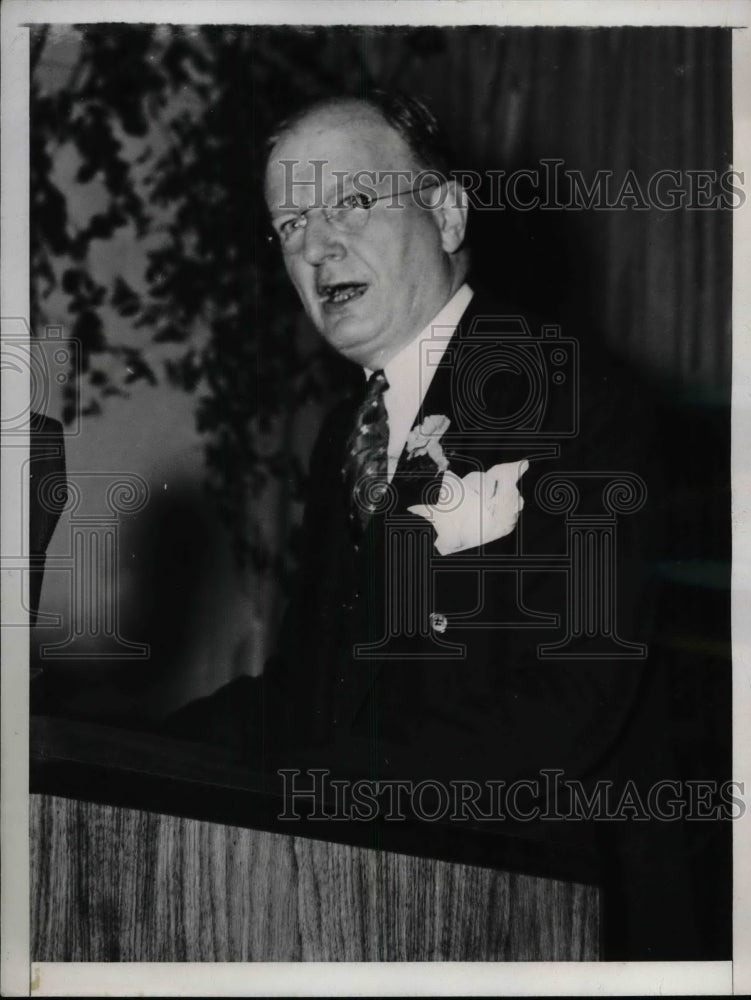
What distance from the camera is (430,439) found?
2693 millimetres

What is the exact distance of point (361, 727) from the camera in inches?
105

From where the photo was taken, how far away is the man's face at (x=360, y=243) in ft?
8.79

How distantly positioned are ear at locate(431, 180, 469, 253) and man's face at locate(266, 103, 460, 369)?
1 cm

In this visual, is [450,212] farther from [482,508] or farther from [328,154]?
[482,508]

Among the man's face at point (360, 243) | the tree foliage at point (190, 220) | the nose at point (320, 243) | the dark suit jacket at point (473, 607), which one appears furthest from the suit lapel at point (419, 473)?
the nose at point (320, 243)

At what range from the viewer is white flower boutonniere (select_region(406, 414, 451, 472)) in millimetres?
2686

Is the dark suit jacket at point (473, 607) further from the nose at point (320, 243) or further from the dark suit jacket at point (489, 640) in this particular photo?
the nose at point (320, 243)

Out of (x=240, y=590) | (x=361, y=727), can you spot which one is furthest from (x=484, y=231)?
(x=361, y=727)

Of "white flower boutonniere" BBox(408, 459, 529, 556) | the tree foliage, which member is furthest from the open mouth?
"white flower boutonniere" BBox(408, 459, 529, 556)

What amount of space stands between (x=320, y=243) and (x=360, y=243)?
11 cm

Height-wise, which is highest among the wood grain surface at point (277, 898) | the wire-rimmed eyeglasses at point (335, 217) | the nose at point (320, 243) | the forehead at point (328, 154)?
the forehead at point (328, 154)

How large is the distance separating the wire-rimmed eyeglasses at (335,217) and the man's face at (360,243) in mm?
10

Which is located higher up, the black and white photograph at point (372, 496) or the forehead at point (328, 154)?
the forehead at point (328, 154)

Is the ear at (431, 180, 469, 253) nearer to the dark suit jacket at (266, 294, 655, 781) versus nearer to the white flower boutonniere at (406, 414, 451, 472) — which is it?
the dark suit jacket at (266, 294, 655, 781)
